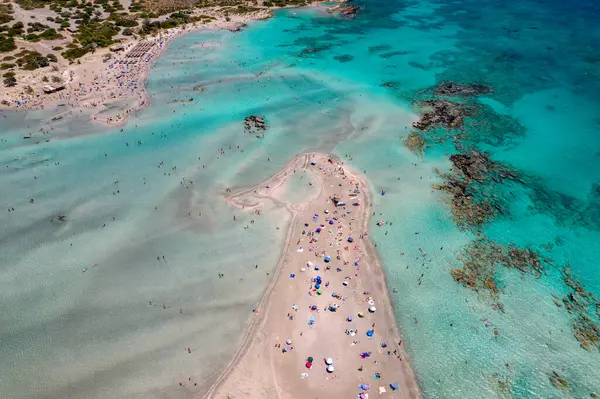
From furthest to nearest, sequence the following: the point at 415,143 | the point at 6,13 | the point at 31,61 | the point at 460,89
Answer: the point at 6,13, the point at 31,61, the point at 460,89, the point at 415,143

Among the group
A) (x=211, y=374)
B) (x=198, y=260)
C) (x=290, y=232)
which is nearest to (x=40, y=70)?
(x=198, y=260)

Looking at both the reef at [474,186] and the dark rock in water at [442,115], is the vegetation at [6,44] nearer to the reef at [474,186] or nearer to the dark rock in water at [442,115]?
the dark rock in water at [442,115]

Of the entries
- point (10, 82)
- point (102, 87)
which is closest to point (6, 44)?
point (10, 82)

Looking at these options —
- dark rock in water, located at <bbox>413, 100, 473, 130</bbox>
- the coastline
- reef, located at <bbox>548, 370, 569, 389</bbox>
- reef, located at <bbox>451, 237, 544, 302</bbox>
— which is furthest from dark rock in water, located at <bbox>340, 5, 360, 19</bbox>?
reef, located at <bbox>548, 370, 569, 389</bbox>

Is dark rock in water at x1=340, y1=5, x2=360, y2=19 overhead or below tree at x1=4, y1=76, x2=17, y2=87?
overhead

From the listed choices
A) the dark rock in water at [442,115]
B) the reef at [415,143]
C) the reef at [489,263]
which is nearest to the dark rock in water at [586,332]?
the reef at [489,263]

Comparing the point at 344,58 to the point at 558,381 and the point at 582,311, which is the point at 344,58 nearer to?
the point at 582,311

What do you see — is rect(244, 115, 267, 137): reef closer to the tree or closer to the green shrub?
the tree

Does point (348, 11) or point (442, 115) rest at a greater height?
point (348, 11)
